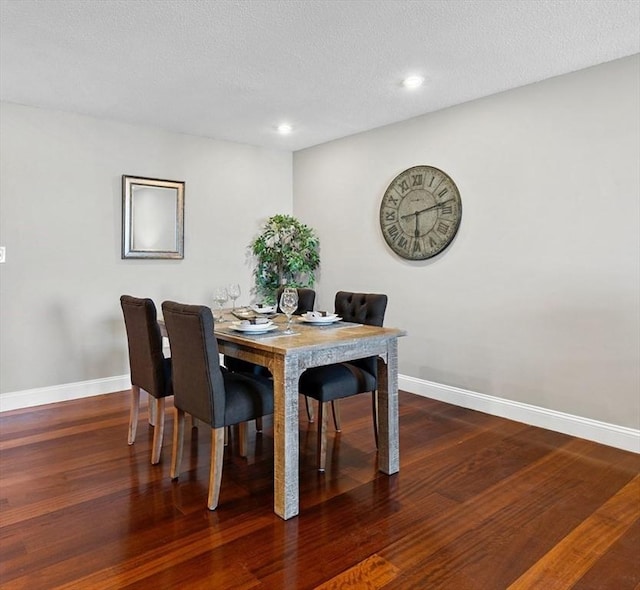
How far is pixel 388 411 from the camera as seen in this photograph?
8.34 feet

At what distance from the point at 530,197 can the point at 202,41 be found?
2370mm

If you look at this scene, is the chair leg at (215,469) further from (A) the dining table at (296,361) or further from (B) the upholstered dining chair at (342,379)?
(B) the upholstered dining chair at (342,379)

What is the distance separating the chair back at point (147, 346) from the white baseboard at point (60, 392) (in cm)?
150

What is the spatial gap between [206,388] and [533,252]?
8.02ft

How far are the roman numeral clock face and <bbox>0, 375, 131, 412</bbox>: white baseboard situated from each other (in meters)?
2.79

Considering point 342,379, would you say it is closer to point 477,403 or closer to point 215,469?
point 215,469

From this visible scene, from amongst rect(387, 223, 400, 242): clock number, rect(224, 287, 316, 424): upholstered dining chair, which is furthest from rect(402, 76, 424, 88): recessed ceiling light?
rect(224, 287, 316, 424): upholstered dining chair

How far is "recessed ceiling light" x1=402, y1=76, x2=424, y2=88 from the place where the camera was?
314 cm

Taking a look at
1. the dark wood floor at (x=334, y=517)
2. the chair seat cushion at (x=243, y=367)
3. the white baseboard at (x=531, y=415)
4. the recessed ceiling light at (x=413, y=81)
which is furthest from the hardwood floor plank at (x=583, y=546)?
the recessed ceiling light at (x=413, y=81)

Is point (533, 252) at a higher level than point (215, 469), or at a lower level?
higher

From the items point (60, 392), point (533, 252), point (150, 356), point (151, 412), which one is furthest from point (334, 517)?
point (60, 392)

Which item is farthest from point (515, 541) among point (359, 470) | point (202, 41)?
point (202, 41)

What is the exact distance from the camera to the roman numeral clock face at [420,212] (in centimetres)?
378

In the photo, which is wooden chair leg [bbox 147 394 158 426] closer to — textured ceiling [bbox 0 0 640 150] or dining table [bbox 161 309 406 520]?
dining table [bbox 161 309 406 520]
